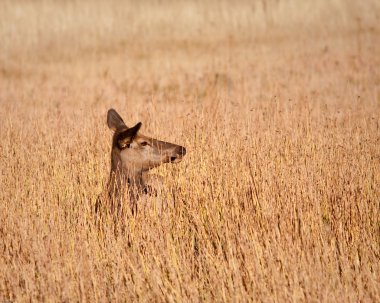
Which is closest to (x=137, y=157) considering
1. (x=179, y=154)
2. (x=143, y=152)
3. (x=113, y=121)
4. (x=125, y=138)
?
(x=143, y=152)

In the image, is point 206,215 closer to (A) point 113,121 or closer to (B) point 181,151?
(B) point 181,151

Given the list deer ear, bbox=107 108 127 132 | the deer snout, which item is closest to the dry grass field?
the deer snout

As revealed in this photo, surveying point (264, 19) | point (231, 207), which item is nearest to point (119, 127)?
point (231, 207)

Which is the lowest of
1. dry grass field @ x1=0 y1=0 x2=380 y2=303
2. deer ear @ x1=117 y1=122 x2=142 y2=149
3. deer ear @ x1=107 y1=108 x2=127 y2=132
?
dry grass field @ x1=0 y1=0 x2=380 y2=303

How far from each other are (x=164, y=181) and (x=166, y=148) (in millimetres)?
436

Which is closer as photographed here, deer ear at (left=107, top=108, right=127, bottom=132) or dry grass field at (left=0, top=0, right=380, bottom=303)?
dry grass field at (left=0, top=0, right=380, bottom=303)

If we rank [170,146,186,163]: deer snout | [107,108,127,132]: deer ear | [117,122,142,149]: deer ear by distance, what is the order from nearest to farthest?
[117,122,142,149]: deer ear < [170,146,186,163]: deer snout < [107,108,127,132]: deer ear

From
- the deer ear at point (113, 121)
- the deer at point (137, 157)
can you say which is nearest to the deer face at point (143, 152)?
the deer at point (137, 157)

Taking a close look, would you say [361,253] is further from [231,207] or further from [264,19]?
[264,19]

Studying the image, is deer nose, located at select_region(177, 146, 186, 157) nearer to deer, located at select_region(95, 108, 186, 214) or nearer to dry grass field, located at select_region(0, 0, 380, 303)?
deer, located at select_region(95, 108, 186, 214)

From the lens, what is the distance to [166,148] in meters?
6.67

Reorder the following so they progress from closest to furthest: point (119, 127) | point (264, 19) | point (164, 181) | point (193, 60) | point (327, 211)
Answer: point (327, 211)
point (164, 181)
point (119, 127)
point (193, 60)
point (264, 19)

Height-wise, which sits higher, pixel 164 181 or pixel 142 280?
pixel 164 181

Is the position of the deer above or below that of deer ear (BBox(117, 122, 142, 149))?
below
